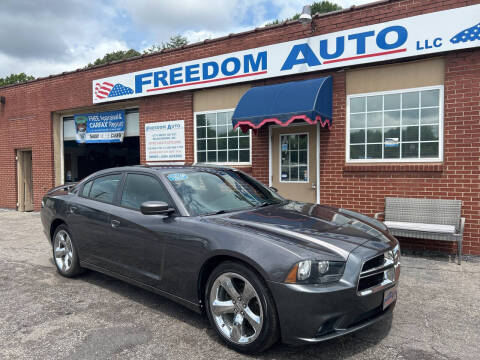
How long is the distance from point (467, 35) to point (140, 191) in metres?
5.50

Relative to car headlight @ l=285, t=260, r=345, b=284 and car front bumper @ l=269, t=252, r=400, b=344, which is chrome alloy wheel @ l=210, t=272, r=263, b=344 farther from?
car headlight @ l=285, t=260, r=345, b=284

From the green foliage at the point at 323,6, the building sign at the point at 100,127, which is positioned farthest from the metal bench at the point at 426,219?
the green foliage at the point at 323,6

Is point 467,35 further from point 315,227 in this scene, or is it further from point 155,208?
point 155,208

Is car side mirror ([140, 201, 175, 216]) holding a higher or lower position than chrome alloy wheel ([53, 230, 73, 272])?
higher

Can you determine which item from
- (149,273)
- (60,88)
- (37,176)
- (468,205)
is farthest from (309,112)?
(37,176)

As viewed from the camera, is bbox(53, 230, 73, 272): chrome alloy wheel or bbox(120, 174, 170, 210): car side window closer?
bbox(120, 174, 170, 210): car side window

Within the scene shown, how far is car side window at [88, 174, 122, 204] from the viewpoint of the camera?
175 inches

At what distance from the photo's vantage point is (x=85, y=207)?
4.61 m

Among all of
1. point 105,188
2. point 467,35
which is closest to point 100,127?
point 105,188

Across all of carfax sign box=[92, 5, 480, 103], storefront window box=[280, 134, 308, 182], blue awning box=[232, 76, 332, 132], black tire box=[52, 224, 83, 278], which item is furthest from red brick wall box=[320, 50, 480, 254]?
black tire box=[52, 224, 83, 278]

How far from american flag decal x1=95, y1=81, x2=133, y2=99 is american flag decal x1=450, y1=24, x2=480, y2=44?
7608mm

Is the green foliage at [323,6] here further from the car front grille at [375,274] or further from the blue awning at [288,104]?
the car front grille at [375,274]

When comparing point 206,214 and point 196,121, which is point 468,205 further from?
point 196,121

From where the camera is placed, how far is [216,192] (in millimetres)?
3980
